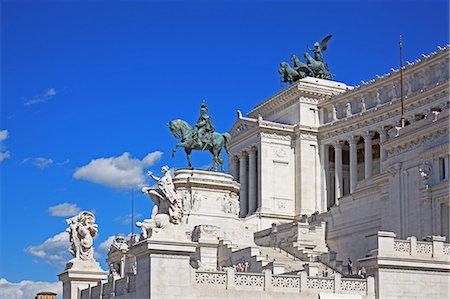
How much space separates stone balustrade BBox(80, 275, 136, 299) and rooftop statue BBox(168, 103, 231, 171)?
25.3m

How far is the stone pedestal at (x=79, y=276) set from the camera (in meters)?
53.6

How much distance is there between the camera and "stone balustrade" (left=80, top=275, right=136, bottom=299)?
44.5 metres

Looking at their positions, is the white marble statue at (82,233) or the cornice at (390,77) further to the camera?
the cornice at (390,77)

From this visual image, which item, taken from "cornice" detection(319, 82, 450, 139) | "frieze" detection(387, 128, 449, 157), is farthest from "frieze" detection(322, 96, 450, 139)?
"frieze" detection(387, 128, 449, 157)

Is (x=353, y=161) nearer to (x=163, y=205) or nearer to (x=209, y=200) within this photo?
(x=209, y=200)

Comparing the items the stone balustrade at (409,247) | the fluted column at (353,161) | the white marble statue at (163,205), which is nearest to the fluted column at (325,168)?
the fluted column at (353,161)

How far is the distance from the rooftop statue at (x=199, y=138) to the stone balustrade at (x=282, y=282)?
3271 centimetres

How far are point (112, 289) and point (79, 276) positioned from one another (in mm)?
6691

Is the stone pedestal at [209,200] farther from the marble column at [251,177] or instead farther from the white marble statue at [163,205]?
the white marble statue at [163,205]

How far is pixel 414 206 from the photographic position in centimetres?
6378

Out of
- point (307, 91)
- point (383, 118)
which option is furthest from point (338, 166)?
→ point (383, 118)

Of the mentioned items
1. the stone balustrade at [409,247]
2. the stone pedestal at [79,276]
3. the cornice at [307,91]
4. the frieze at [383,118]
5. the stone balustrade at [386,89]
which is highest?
the cornice at [307,91]

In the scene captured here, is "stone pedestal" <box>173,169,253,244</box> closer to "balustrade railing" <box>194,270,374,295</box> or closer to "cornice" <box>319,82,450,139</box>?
"cornice" <box>319,82,450,139</box>

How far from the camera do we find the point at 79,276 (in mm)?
53719
